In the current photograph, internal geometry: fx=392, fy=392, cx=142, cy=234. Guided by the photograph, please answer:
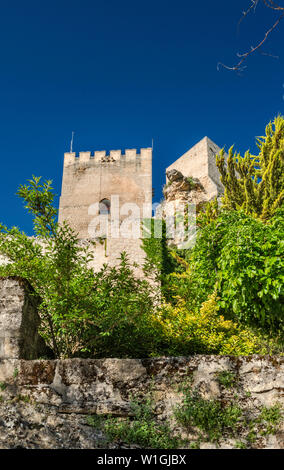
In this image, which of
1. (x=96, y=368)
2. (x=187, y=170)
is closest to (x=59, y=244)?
(x=96, y=368)

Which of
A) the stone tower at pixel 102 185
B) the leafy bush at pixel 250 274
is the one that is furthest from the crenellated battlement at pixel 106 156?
the leafy bush at pixel 250 274

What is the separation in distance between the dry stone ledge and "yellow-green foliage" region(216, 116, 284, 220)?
749 cm

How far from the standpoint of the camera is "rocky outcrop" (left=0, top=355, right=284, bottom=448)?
9.64ft

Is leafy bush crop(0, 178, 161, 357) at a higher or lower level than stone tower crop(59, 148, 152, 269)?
lower

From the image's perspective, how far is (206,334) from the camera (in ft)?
19.3

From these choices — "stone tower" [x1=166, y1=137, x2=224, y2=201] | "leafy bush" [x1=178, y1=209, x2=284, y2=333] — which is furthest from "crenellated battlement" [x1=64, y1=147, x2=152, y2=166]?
"leafy bush" [x1=178, y1=209, x2=284, y2=333]

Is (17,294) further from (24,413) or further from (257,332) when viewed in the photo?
(257,332)

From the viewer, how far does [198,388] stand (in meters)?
3.14

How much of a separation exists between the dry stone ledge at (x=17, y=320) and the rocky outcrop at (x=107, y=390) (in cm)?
13

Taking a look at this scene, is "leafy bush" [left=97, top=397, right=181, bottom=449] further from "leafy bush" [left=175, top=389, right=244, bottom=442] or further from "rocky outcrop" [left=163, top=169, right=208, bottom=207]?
"rocky outcrop" [left=163, top=169, right=208, bottom=207]

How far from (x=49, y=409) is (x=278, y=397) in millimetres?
1787

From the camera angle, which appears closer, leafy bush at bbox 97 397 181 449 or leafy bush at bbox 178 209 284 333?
leafy bush at bbox 97 397 181 449

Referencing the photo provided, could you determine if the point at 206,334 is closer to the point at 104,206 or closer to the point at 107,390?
the point at 107,390

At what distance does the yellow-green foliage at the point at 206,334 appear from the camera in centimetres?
528
